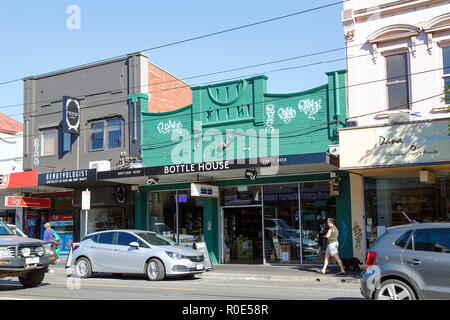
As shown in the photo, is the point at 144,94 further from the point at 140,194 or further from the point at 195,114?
the point at 140,194

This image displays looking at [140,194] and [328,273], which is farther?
[140,194]

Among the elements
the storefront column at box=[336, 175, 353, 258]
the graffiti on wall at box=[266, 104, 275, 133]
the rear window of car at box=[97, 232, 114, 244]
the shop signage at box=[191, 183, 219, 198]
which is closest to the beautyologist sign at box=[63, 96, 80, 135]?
the shop signage at box=[191, 183, 219, 198]

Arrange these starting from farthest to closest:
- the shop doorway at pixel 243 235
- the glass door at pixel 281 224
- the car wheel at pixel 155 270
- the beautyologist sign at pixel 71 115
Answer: the beautyologist sign at pixel 71 115, the shop doorway at pixel 243 235, the glass door at pixel 281 224, the car wheel at pixel 155 270

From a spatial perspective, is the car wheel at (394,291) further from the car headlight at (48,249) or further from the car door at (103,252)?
the car door at (103,252)

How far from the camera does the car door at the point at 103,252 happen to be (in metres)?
15.7

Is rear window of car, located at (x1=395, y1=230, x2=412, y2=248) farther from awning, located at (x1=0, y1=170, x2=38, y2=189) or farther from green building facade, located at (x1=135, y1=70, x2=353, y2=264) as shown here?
awning, located at (x1=0, y1=170, x2=38, y2=189)

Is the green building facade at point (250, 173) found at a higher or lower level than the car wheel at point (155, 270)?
higher

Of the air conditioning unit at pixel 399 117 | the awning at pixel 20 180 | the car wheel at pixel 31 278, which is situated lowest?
the car wheel at pixel 31 278

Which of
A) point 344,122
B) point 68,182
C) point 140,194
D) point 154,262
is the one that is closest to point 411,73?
point 344,122

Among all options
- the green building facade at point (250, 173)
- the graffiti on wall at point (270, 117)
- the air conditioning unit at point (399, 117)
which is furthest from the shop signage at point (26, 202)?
the air conditioning unit at point (399, 117)

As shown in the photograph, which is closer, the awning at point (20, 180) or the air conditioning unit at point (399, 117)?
the air conditioning unit at point (399, 117)

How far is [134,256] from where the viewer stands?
15.3m

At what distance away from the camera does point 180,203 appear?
70.7 ft
